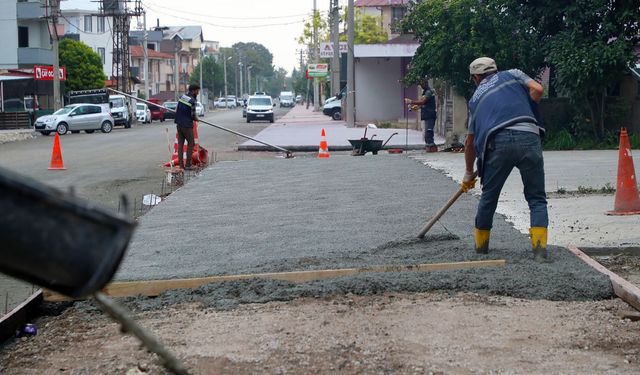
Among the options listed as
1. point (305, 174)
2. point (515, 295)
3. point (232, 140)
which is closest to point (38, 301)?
point (515, 295)

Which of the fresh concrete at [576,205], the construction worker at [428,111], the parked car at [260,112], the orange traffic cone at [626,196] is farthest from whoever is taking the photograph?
the parked car at [260,112]

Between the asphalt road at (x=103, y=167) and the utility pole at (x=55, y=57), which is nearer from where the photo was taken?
the asphalt road at (x=103, y=167)

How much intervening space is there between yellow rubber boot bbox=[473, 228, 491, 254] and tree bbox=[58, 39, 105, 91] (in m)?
58.7

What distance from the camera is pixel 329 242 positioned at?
28.8 feet

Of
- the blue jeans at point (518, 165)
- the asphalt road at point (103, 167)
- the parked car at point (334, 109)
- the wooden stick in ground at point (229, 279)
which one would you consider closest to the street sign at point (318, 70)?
the parked car at point (334, 109)

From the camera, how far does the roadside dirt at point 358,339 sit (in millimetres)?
5031

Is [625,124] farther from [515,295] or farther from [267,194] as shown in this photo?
[515,295]

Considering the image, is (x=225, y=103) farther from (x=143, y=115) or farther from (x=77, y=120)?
(x=77, y=120)

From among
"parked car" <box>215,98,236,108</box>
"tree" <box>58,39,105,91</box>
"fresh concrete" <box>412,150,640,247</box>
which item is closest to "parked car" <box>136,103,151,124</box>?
"tree" <box>58,39,105,91</box>

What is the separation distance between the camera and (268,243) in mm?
8914

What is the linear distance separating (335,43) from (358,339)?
152 feet

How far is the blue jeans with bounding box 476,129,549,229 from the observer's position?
24.6ft

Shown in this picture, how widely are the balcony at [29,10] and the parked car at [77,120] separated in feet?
55.5

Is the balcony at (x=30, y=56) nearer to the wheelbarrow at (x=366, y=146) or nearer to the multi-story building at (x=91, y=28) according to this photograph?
the multi-story building at (x=91, y=28)
